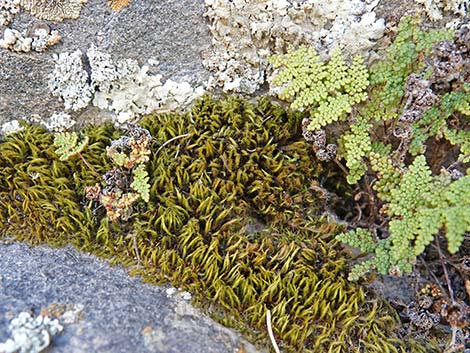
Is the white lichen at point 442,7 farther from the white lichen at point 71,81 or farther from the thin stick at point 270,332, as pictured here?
the white lichen at point 71,81

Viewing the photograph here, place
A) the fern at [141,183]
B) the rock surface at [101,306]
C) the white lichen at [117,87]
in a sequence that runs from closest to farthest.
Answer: the rock surface at [101,306], the fern at [141,183], the white lichen at [117,87]

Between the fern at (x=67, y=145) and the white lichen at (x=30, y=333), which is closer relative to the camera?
the white lichen at (x=30, y=333)

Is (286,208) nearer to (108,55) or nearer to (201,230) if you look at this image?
(201,230)

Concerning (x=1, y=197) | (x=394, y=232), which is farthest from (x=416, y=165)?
(x=1, y=197)

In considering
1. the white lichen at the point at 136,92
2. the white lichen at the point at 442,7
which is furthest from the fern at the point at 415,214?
the white lichen at the point at 136,92

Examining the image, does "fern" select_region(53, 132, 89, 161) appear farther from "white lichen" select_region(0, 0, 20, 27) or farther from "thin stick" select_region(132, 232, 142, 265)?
"white lichen" select_region(0, 0, 20, 27)

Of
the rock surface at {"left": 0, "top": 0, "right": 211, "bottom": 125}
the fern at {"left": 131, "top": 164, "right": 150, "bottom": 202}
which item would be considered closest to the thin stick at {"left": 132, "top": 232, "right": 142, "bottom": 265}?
the fern at {"left": 131, "top": 164, "right": 150, "bottom": 202}
